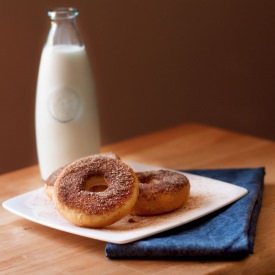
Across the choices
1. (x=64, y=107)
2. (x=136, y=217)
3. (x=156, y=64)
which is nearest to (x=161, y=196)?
(x=136, y=217)

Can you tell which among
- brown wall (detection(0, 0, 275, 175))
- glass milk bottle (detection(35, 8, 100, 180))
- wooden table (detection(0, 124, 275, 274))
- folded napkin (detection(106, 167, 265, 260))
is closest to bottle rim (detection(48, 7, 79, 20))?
glass milk bottle (detection(35, 8, 100, 180))

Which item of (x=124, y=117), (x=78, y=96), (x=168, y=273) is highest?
(x=78, y=96)

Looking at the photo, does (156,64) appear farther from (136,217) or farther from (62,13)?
(136,217)

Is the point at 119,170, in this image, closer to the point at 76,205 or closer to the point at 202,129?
the point at 76,205

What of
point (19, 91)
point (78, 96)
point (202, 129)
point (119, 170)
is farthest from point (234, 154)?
point (19, 91)

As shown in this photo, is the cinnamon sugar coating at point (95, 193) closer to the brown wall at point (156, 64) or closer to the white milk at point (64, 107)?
the white milk at point (64, 107)

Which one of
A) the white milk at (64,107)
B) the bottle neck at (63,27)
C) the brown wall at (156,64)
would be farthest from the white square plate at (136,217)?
the brown wall at (156,64)

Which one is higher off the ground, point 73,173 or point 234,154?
point 73,173
